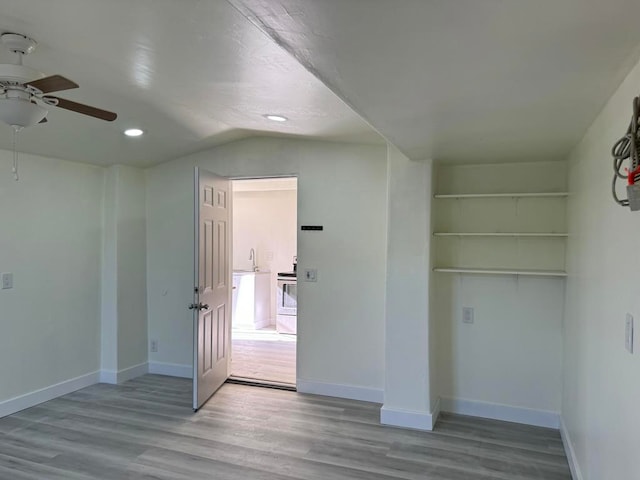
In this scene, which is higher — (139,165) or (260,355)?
(139,165)

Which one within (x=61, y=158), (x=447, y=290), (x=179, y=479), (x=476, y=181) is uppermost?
(x=61, y=158)

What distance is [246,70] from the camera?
230 cm

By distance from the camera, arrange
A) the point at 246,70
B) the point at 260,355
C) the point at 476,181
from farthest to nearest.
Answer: the point at 260,355, the point at 476,181, the point at 246,70

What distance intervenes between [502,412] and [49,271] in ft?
13.5

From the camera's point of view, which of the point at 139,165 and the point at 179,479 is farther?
the point at 139,165

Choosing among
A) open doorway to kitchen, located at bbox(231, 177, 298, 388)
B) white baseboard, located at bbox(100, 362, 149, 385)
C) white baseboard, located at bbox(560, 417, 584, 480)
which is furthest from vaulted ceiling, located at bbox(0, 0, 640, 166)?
open doorway to kitchen, located at bbox(231, 177, 298, 388)

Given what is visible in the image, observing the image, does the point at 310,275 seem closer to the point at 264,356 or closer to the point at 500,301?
the point at 500,301

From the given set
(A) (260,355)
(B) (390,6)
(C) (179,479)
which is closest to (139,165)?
(A) (260,355)

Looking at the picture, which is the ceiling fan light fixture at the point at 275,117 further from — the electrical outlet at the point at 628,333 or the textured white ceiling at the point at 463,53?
the electrical outlet at the point at 628,333

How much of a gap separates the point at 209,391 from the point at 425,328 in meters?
2.06

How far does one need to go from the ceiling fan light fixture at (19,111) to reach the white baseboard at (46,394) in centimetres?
272

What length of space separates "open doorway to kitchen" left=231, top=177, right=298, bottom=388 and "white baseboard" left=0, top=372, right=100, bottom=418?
1771 mm

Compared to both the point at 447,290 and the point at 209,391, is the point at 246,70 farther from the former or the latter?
the point at 209,391

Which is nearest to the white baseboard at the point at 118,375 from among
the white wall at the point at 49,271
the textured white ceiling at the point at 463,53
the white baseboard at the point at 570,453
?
the white wall at the point at 49,271
